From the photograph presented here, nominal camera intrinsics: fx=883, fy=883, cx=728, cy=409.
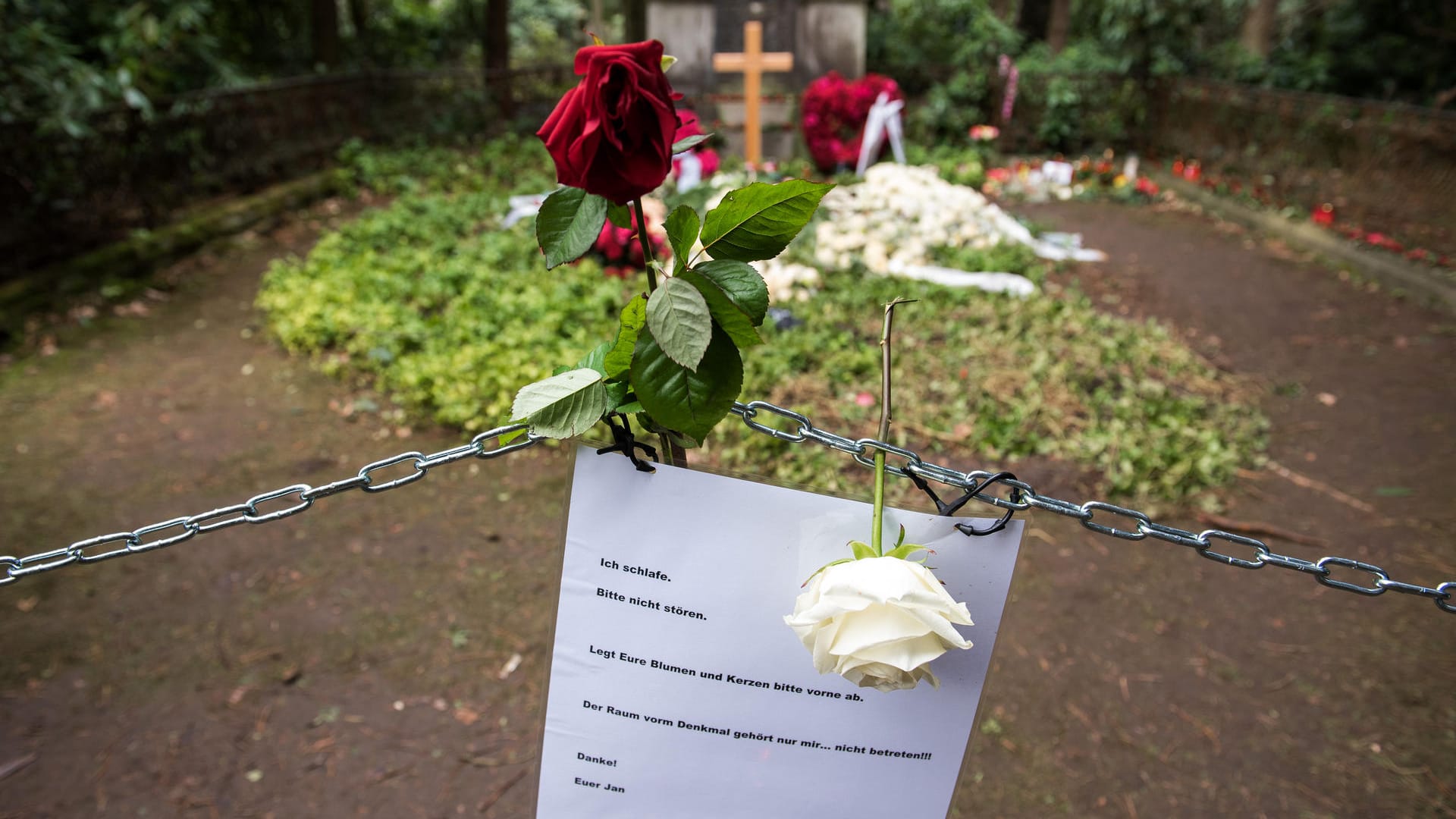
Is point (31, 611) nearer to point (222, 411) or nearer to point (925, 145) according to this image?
point (222, 411)

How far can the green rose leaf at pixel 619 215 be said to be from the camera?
923mm

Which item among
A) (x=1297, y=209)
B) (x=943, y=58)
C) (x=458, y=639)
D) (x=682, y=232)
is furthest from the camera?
(x=943, y=58)

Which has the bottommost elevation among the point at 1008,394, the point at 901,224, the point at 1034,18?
the point at 1008,394

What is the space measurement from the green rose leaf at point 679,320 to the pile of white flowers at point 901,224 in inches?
200

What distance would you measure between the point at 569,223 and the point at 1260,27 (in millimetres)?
15111

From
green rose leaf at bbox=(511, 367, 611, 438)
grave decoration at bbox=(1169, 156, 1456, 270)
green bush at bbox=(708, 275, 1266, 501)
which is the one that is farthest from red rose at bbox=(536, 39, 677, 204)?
grave decoration at bbox=(1169, 156, 1456, 270)

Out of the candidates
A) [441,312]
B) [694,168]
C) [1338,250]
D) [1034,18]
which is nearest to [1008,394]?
[441,312]

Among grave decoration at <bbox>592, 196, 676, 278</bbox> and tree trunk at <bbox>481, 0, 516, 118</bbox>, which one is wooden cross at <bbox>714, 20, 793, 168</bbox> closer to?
grave decoration at <bbox>592, 196, 676, 278</bbox>

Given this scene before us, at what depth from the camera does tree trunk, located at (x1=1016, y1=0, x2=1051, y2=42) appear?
714 inches

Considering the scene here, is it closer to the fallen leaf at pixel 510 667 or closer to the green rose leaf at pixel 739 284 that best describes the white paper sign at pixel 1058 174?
the fallen leaf at pixel 510 667

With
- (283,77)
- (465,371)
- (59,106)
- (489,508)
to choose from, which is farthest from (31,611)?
(283,77)

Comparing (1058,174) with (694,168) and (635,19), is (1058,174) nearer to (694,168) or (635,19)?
(694,168)

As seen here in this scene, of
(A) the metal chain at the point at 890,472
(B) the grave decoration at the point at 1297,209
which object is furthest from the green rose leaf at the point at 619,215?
(B) the grave decoration at the point at 1297,209

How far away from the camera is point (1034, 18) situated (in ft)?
60.1
